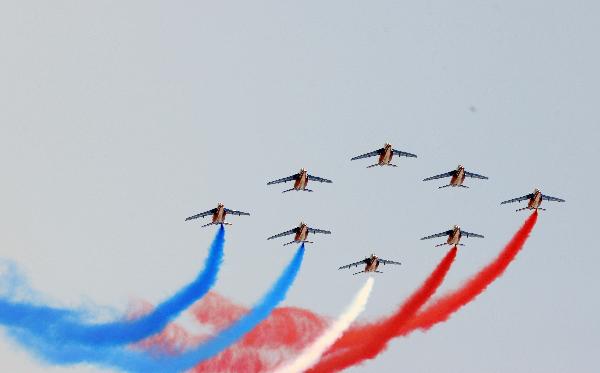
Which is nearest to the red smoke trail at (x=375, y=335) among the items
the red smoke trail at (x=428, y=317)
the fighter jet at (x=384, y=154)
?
the red smoke trail at (x=428, y=317)

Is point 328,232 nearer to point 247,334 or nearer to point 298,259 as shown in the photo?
point 298,259

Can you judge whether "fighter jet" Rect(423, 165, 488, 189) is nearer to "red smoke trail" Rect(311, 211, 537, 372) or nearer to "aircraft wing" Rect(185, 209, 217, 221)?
"red smoke trail" Rect(311, 211, 537, 372)

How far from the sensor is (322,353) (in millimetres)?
60219

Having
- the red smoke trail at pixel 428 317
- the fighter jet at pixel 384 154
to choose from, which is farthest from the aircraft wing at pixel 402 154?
the red smoke trail at pixel 428 317

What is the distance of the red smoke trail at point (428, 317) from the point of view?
60.0 meters

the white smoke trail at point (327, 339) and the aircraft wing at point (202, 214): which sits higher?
the aircraft wing at point (202, 214)

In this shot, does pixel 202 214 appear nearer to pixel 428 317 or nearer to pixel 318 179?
pixel 318 179

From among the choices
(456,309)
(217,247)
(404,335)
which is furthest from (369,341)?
(217,247)

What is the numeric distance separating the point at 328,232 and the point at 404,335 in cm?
909

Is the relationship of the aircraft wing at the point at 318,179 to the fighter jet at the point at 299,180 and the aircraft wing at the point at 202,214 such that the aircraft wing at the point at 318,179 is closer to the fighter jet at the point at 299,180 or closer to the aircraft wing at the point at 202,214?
the fighter jet at the point at 299,180

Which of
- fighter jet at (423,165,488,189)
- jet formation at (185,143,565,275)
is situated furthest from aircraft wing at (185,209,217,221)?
fighter jet at (423,165,488,189)

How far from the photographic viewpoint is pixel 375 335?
61.2m

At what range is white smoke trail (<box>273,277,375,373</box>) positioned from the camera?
5891 cm

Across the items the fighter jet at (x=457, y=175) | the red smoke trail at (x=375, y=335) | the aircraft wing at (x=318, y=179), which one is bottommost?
the red smoke trail at (x=375, y=335)
